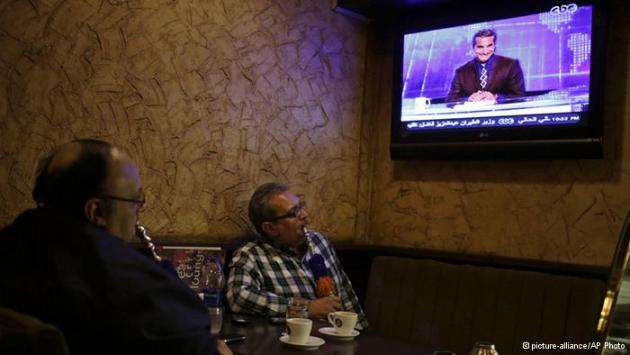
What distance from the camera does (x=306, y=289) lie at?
2.99m

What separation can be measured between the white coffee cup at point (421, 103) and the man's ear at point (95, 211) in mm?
2377

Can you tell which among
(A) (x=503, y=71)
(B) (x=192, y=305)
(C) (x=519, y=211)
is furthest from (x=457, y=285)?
(B) (x=192, y=305)

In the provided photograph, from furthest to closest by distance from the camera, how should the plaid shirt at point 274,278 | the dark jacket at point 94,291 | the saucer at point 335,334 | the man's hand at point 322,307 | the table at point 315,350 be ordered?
the plaid shirt at point 274,278
the man's hand at point 322,307
the saucer at point 335,334
the table at point 315,350
the dark jacket at point 94,291

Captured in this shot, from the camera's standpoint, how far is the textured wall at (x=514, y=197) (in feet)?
9.54

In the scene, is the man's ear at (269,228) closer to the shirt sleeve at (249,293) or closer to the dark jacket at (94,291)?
the shirt sleeve at (249,293)

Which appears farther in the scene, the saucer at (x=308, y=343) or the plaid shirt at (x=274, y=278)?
the plaid shirt at (x=274, y=278)

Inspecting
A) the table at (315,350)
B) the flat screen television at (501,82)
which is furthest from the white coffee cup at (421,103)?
the table at (315,350)

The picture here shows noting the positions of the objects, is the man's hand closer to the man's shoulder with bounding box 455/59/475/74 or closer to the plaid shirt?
the plaid shirt

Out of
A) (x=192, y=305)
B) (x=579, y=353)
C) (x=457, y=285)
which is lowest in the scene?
(x=579, y=353)

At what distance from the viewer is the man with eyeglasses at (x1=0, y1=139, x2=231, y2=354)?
1.19 metres

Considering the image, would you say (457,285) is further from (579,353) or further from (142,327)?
(142,327)

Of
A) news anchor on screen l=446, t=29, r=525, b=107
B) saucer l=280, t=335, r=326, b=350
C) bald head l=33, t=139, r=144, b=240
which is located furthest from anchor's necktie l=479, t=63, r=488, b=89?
bald head l=33, t=139, r=144, b=240

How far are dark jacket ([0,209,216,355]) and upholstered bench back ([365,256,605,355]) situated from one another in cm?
151

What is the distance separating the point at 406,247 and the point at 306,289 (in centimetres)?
91
